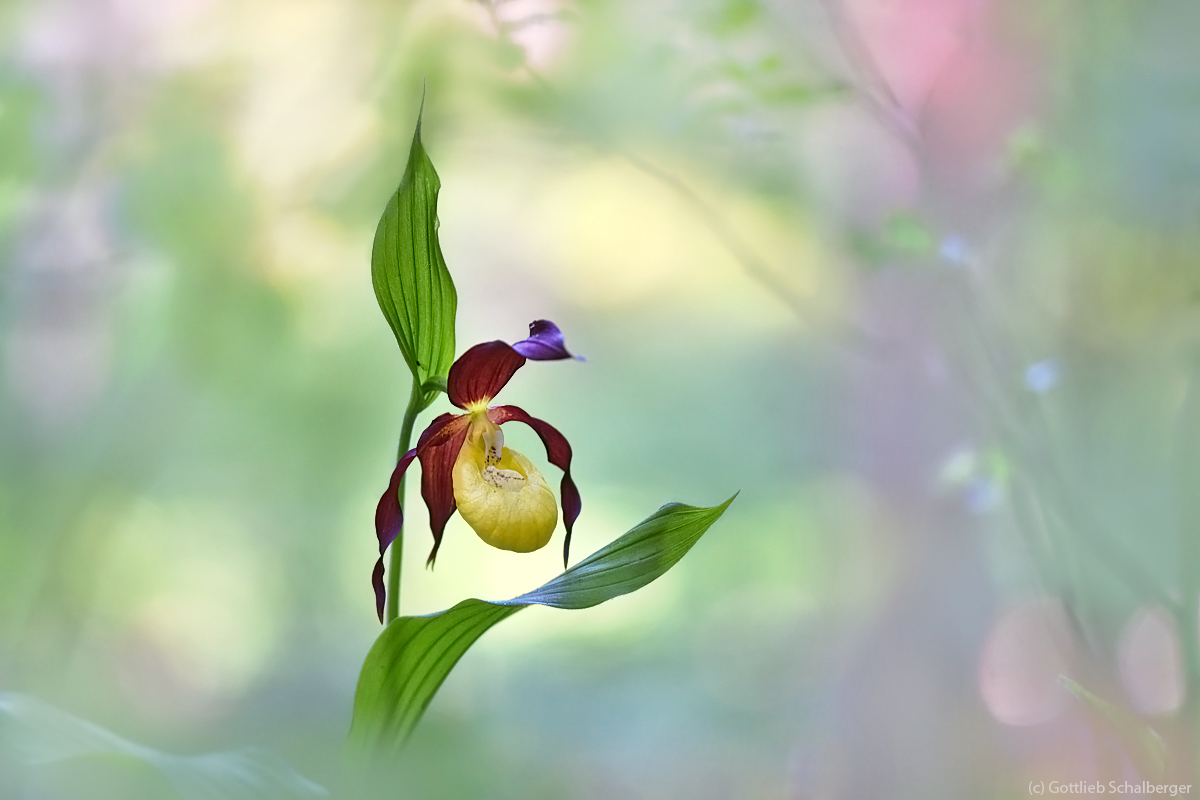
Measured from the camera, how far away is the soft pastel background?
4.35ft

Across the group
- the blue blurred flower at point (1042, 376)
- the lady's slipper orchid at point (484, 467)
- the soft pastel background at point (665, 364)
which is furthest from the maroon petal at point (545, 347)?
the blue blurred flower at point (1042, 376)

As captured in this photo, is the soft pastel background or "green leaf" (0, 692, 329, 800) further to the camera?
the soft pastel background

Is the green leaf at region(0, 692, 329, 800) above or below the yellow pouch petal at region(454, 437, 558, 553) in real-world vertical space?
below

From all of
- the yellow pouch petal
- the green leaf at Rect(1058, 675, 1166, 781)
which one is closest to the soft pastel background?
the green leaf at Rect(1058, 675, 1166, 781)

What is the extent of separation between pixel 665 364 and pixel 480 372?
739 mm

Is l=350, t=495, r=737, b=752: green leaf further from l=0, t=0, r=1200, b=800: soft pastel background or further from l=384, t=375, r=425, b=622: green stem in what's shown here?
l=0, t=0, r=1200, b=800: soft pastel background

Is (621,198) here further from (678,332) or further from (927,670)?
(927,670)

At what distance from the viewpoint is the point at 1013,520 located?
4.83 feet

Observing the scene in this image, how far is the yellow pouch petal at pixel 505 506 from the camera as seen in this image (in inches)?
29.8

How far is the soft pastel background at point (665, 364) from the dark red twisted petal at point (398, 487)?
2.00 feet

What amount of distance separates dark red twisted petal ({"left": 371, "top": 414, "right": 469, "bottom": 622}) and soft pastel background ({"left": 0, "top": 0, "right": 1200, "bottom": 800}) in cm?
61

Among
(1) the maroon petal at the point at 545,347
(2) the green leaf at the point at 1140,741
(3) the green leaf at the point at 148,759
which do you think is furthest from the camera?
(2) the green leaf at the point at 1140,741

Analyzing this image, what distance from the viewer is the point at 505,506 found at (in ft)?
2.49

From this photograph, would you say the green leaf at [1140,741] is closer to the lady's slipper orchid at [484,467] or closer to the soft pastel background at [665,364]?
the soft pastel background at [665,364]
